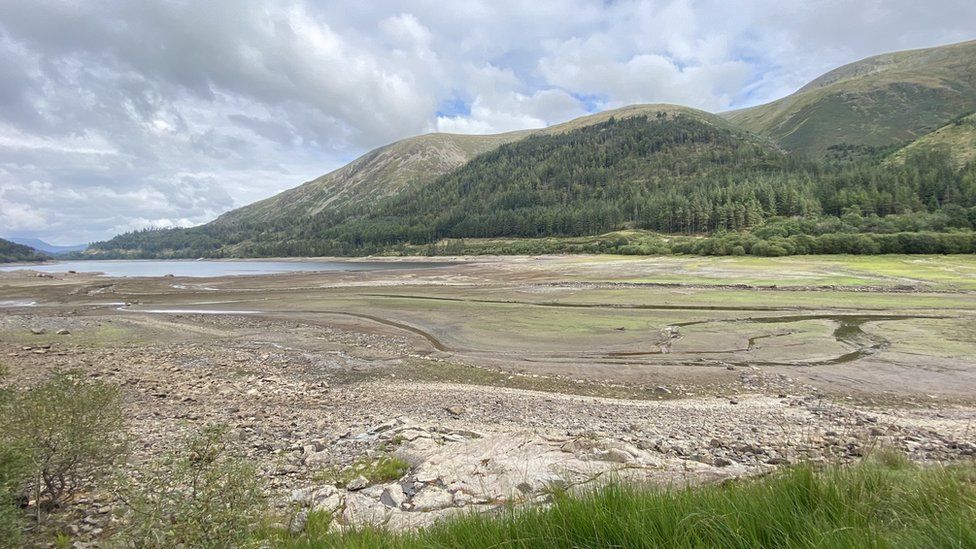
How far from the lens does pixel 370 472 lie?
8.38 m

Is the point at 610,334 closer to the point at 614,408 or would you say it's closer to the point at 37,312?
the point at 614,408

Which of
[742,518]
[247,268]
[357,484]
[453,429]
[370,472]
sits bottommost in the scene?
[453,429]

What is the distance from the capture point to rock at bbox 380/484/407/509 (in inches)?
272

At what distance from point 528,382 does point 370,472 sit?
957cm

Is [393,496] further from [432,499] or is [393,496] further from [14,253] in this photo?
[14,253]

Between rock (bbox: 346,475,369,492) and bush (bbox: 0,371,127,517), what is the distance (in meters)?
3.92

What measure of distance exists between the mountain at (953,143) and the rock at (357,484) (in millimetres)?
197294

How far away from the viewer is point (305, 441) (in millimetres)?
10438

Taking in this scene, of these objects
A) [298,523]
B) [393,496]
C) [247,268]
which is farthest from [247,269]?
[298,523]

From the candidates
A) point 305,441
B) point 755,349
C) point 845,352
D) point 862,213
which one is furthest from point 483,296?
point 862,213

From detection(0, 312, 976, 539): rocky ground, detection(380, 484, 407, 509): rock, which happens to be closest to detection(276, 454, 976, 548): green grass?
detection(0, 312, 976, 539): rocky ground

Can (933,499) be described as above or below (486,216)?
below

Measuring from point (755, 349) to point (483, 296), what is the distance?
86.4ft

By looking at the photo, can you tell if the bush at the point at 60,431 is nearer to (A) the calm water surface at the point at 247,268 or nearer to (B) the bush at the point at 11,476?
(B) the bush at the point at 11,476
